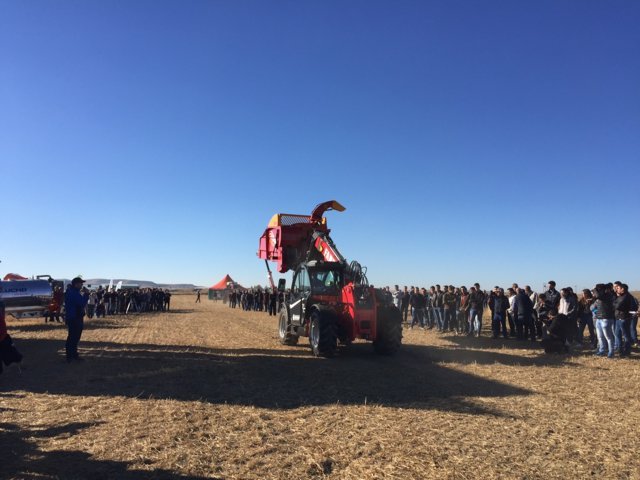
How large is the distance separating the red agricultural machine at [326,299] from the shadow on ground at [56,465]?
6.61 metres

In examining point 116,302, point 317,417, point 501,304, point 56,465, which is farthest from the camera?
point 116,302

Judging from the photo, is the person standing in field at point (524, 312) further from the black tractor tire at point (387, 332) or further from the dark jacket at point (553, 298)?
the black tractor tire at point (387, 332)

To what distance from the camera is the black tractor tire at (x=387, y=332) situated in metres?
11.6

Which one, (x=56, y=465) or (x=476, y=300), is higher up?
(x=476, y=300)

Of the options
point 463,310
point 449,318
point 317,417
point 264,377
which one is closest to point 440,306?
point 449,318

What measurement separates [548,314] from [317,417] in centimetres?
901

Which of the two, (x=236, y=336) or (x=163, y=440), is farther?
(x=236, y=336)

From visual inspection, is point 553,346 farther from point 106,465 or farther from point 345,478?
point 106,465

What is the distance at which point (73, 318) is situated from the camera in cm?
1017

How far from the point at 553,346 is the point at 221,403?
890 cm

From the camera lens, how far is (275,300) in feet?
93.0

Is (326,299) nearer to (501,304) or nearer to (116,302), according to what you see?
(501,304)

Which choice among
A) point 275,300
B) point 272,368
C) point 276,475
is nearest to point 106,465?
point 276,475

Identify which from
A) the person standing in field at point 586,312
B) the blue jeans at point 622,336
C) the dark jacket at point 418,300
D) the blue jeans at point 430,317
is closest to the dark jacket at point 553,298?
the person standing in field at point 586,312
